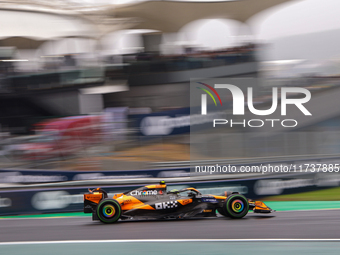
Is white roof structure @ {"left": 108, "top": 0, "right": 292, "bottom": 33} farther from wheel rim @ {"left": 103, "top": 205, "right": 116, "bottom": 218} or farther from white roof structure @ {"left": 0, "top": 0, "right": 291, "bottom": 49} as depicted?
wheel rim @ {"left": 103, "top": 205, "right": 116, "bottom": 218}

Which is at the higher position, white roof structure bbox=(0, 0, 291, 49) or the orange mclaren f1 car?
white roof structure bbox=(0, 0, 291, 49)

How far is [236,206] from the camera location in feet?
21.5

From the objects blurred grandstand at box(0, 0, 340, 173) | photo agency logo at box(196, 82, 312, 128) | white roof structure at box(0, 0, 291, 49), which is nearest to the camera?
blurred grandstand at box(0, 0, 340, 173)

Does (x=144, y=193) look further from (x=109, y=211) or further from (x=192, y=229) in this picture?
(x=192, y=229)

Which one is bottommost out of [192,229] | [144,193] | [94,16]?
[192,229]

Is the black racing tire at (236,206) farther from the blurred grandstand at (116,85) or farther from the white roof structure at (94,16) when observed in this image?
the white roof structure at (94,16)

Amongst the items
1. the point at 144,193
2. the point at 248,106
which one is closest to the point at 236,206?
the point at 144,193

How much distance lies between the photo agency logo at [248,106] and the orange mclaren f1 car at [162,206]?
3.85 meters

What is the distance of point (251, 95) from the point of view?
34.5ft

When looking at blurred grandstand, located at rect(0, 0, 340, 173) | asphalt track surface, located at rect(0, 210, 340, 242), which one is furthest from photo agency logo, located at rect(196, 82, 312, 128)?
asphalt track surface, located at rect(0, 210, 340, 242)

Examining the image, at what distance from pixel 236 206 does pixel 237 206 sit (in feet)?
0.06

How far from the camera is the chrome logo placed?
6527 mm

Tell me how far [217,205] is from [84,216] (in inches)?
127

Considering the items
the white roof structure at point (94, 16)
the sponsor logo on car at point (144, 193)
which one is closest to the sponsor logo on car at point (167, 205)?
the sponsor logo on car at point (144, 193)
